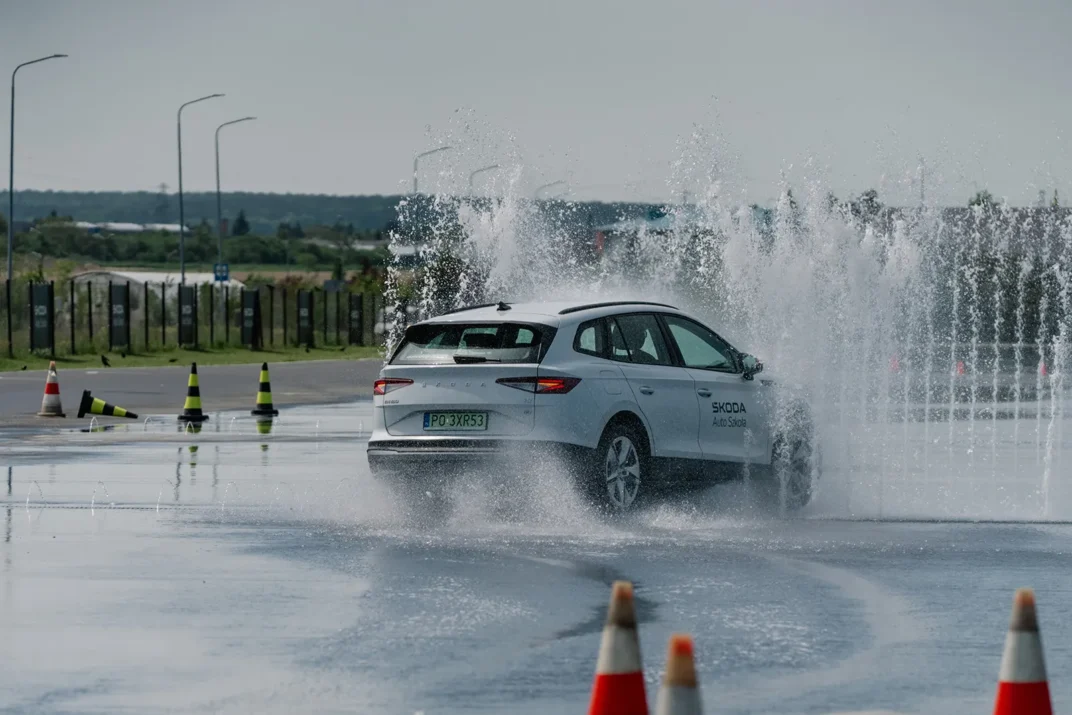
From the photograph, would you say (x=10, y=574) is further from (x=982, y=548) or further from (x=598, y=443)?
(x=982, y=548)

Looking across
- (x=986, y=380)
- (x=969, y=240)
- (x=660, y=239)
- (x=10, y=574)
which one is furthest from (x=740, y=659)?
(x=660, y=239)

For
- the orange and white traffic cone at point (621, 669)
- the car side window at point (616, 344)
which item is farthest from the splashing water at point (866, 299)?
the orange and white traffic cone at point (621, 669)

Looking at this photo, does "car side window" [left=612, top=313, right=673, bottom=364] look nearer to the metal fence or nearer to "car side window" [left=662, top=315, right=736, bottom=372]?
"car side window" [left=662, top=315, right=736, bottom=372]


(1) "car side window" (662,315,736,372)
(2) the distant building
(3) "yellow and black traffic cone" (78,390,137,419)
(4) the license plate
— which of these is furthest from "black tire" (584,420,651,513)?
(2) the distant building

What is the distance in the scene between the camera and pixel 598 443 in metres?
14.2

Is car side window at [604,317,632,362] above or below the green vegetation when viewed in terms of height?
above

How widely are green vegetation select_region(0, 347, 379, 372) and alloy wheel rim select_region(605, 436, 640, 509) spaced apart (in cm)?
3348

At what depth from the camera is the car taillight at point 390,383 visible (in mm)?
14594

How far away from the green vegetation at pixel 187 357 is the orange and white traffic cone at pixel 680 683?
42.0 meters

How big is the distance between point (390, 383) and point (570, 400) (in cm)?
137

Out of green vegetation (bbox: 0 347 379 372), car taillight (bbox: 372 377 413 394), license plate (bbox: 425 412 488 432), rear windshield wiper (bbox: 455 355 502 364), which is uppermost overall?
rear windshield wiper (bbox: 455 355 502 364)

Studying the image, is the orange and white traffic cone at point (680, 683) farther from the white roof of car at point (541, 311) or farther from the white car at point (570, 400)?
the white roof of car at point (541, 311)

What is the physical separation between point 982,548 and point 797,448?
316cm

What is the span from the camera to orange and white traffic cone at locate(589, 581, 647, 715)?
5957 millimetres
